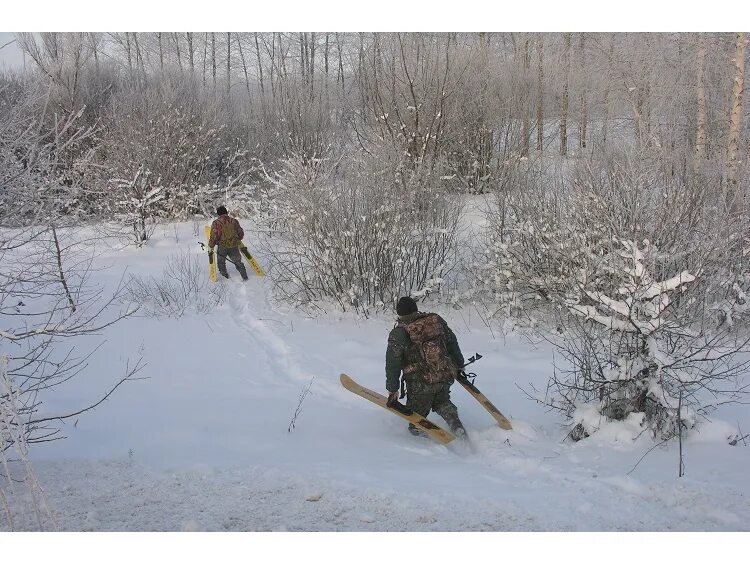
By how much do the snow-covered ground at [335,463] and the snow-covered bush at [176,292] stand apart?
196cm

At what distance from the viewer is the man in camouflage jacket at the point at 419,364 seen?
5.35 m

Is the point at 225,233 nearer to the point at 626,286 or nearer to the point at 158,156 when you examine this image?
the point at 158,156

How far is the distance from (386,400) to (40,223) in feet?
11.3

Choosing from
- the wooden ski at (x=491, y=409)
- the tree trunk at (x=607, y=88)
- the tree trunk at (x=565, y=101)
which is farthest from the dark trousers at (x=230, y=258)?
the tree trunk at (x=565, y=101)

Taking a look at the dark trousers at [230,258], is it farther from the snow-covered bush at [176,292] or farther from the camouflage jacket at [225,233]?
the snow-covered bush at [176,292]

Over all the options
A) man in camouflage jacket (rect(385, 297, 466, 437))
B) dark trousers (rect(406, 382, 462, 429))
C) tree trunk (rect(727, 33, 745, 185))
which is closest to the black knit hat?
man in camouflage jacket (rect(385, 297, 466, 437))

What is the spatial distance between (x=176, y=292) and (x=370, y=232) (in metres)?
3.45

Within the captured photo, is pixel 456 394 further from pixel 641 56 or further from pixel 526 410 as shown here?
pixel 641 56

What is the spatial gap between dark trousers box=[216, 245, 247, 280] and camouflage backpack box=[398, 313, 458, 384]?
6.65 meters

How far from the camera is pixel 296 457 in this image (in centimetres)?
501

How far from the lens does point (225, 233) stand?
11422mm

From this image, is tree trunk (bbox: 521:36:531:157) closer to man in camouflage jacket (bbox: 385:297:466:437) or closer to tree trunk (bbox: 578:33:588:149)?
tree trunk (bbox: 578:33:588:149)

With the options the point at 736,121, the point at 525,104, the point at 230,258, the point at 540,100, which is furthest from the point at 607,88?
the point at 230,258

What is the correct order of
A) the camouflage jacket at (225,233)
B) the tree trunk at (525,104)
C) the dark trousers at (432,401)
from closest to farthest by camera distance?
the dark trousers at (432,401), the camouflage jacket at (225,233), the tree trunk at (525,104)
